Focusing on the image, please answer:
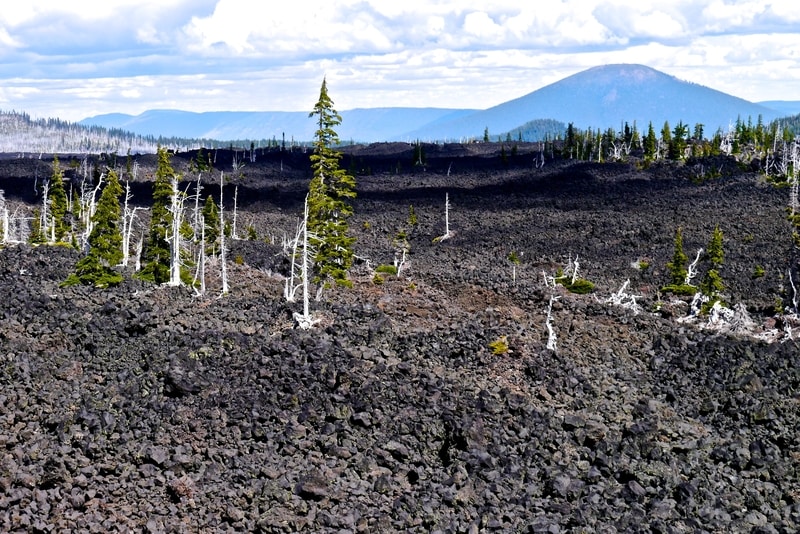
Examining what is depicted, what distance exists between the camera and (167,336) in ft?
92.5

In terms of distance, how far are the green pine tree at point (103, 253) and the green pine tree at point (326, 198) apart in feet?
30.5

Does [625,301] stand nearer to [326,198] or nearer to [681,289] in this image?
[681,289]

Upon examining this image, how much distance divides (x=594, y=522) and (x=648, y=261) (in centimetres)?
4574

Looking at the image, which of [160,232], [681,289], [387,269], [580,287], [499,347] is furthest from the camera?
[387,269]

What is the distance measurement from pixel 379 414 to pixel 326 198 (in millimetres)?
16733

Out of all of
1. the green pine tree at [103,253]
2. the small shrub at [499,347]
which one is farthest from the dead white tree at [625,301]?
the green pine tree at [103,253]

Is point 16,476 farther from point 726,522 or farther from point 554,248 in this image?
point 554,248

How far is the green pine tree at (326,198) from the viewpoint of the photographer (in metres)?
37.3

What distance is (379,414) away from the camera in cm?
2353

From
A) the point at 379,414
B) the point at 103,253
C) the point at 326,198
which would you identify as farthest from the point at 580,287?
the point at 379,414

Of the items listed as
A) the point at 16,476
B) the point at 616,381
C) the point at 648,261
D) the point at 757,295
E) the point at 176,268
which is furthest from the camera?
the point at 648,261

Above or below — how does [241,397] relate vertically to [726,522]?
above

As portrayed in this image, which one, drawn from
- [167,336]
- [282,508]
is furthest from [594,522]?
[167,336]

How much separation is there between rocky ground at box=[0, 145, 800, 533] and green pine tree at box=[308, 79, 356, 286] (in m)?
2.28
